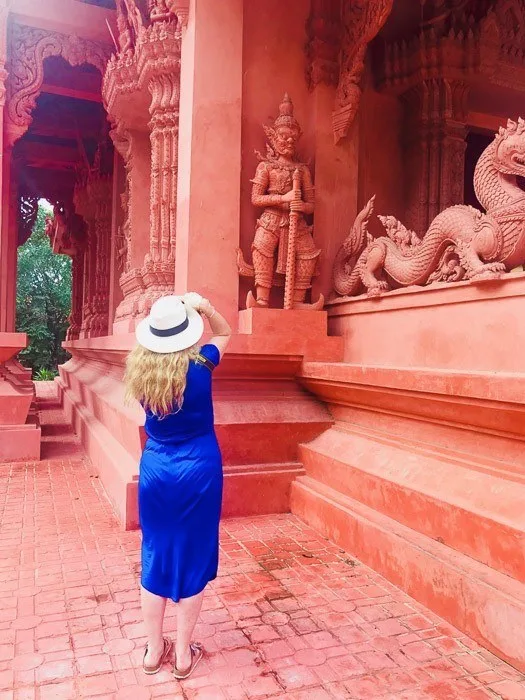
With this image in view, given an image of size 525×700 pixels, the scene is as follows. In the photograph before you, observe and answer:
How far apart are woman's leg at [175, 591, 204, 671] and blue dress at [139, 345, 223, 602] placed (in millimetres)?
38

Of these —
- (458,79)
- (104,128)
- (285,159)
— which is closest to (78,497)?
(285,159)

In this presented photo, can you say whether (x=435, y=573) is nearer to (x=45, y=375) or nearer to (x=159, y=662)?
(x=159, y=662)

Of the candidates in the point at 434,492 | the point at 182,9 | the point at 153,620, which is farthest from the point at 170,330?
the point at 182,9

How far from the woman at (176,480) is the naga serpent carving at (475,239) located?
69.6 inches

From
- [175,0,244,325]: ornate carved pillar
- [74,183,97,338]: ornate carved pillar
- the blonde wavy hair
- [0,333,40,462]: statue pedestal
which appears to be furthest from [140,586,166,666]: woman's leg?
[74,183,97,338]: ornate carved pillar

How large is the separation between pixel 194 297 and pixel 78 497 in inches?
120

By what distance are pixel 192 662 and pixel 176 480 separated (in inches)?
30.0

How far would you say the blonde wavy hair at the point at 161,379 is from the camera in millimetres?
2342

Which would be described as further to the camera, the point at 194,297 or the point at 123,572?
the point at 123,572

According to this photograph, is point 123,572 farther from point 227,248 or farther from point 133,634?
point 227,248

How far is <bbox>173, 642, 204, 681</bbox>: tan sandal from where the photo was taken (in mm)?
2352

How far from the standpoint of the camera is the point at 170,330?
2412 mm

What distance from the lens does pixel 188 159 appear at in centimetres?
458

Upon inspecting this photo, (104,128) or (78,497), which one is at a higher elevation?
(104,128)
